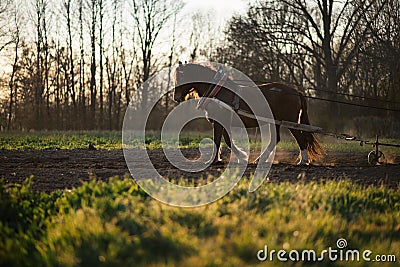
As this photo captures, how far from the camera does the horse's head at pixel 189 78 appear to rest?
10.5 metres

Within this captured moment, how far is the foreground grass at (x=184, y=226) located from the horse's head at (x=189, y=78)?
4862mm

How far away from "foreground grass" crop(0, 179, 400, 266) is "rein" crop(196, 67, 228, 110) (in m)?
4.31

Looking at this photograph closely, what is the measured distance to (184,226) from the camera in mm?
4137

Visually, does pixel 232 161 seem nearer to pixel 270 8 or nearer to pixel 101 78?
pixel 270 8

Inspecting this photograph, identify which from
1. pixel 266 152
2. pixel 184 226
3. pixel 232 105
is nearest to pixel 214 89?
pixel 232 105

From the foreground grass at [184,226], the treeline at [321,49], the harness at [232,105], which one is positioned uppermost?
the treeline at [321,49]

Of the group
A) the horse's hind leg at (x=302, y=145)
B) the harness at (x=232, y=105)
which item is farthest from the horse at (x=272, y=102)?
the harness at (x=232, y=105)

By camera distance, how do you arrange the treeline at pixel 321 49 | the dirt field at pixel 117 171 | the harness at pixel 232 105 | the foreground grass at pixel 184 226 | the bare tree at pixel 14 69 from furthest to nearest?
the bare tree at pixel 14 69
the treeline at pixel 321 49
the harness at pixel 232 105
the dirt field at pixel 117 171
the foreground grass at pixel 184 226

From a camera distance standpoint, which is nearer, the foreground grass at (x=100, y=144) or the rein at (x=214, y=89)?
the rein at (x=214, y=89)

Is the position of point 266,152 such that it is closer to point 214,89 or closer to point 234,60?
point 214,89

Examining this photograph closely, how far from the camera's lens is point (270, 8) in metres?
29.6

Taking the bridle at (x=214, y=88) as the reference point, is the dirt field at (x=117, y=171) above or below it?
below

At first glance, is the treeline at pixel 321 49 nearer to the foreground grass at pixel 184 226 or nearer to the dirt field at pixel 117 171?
the dirt field at pixel 117 171

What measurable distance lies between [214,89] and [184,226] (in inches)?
242
